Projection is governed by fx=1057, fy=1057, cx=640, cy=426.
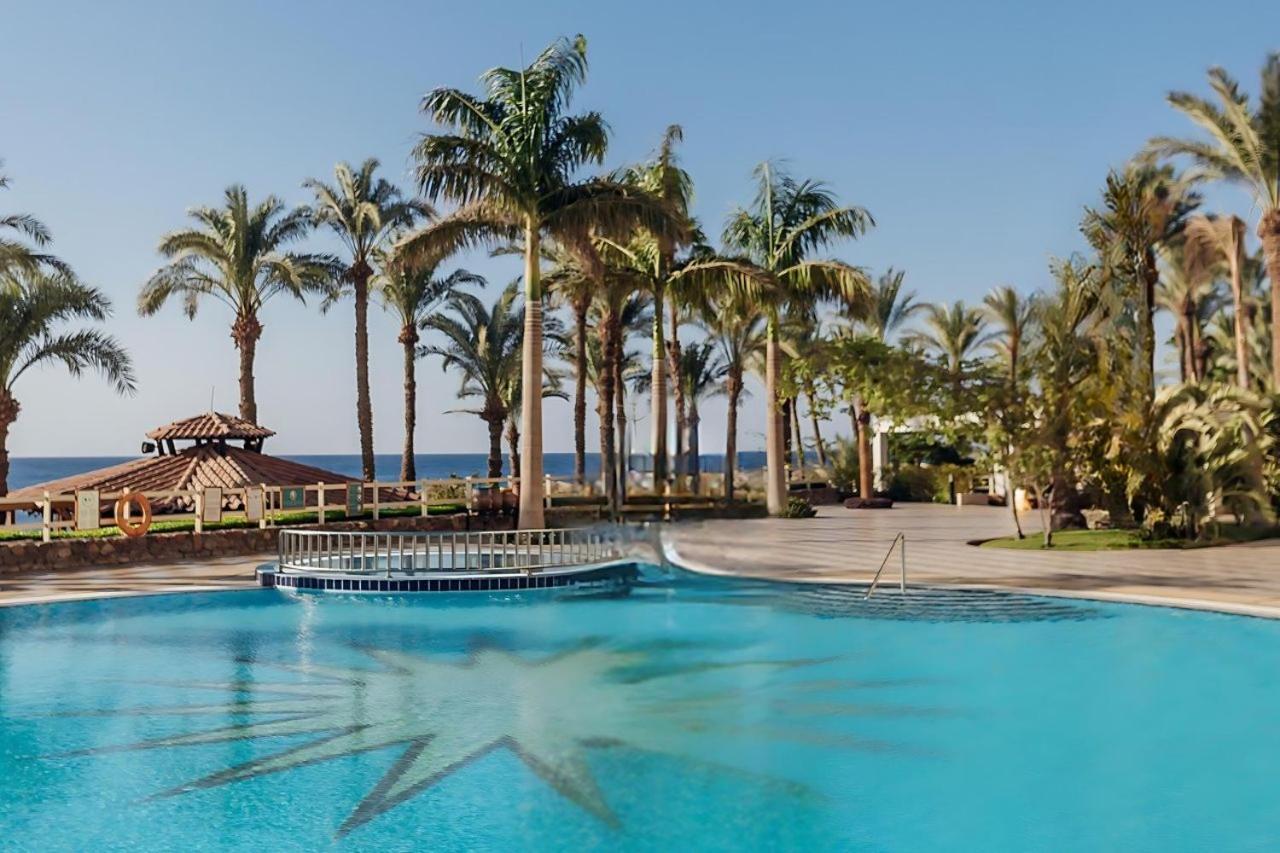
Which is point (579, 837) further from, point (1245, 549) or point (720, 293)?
point (720, 293)

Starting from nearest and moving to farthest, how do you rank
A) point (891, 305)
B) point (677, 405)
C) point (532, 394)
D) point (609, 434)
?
point (532, 394) < point (609, 434) < point (677, 405) < point (891, 305)

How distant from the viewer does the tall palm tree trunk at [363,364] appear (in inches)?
1272

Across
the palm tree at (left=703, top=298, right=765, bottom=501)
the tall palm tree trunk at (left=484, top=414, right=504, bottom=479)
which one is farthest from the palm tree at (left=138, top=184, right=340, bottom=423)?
the palm tree at (left=703, top=298, right=765, bottom=501)

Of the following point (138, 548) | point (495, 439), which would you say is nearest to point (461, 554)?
point (138, 548)

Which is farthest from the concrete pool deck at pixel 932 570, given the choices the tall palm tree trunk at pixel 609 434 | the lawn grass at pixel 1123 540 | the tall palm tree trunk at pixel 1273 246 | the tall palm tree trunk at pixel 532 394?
the tall palm tree trunk at pixel 1273 246

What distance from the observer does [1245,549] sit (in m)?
18.8

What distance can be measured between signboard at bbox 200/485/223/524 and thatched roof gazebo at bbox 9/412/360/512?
6.72 ft

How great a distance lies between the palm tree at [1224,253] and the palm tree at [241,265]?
83.8 ft

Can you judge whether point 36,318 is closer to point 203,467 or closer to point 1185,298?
point 203,467

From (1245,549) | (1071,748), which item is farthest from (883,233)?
(1071,748)

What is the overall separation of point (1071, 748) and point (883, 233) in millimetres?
23288

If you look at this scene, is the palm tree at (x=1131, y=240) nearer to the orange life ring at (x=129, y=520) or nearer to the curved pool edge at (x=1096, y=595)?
the curved pool edge at (x=1096, y=595)

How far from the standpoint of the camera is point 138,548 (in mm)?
19578

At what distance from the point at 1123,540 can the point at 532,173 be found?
13254 millimetres
